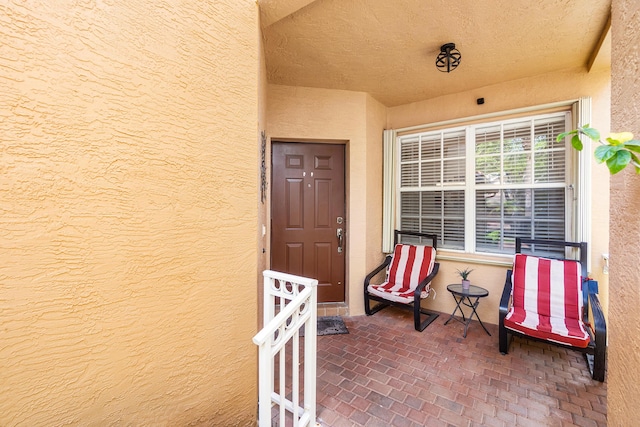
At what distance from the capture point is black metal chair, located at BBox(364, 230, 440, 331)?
2.95m

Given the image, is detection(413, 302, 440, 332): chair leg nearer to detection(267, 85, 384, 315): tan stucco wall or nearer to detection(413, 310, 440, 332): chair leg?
detection(413, 310, 440, 332): chair leg

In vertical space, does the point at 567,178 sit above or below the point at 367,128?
below

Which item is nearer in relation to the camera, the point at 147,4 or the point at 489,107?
the point at 147,4

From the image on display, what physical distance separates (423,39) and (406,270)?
8.08 feet

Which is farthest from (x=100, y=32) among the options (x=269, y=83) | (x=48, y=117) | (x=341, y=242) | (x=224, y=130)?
(x=341, y=242)

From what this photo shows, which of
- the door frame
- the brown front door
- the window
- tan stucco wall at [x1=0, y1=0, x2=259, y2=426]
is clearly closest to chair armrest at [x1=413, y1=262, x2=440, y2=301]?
the window

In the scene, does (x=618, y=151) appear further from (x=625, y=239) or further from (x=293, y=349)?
(x=293, y=349)

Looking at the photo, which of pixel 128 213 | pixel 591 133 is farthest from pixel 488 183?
pixel 128 213

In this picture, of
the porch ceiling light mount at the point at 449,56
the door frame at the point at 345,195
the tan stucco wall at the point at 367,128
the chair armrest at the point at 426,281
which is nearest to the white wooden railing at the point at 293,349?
the door frame at the point at 345,195

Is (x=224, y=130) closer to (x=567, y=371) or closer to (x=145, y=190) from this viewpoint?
(x=145, y=190)

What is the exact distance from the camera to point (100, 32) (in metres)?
1.02

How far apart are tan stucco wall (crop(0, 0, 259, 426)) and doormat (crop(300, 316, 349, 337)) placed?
53.0 inches

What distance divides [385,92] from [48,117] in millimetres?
3141

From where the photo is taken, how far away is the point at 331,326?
2.93 metres
